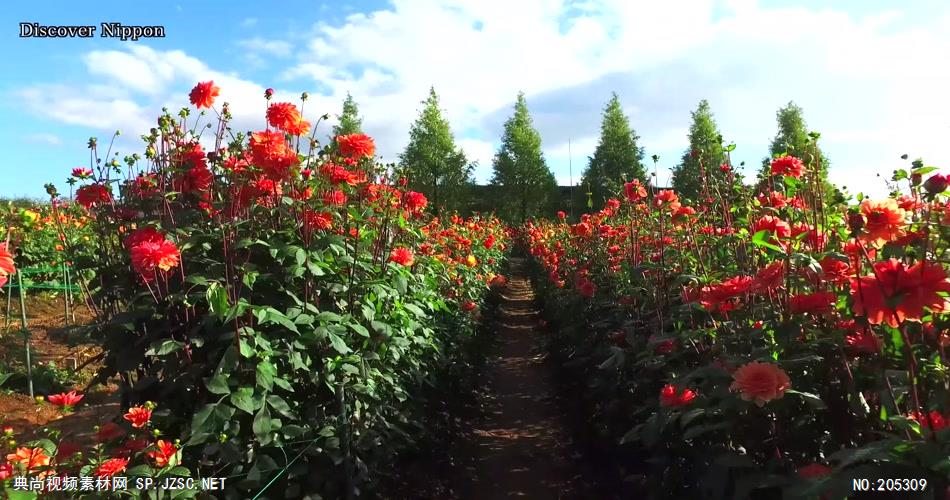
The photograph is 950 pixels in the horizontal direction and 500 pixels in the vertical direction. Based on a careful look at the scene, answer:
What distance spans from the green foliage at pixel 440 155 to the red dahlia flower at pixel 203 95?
24971 millimetres

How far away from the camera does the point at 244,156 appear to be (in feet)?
7.66

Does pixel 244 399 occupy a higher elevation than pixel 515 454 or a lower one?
higher

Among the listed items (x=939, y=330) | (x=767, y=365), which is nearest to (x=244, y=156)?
(x=767, y=365)

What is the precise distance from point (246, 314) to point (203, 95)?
959mm

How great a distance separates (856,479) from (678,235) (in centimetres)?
230

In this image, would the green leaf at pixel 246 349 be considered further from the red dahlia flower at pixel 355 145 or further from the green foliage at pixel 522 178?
the green foliage at pixel 522 178

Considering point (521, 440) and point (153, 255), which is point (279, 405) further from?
point (521, 440)

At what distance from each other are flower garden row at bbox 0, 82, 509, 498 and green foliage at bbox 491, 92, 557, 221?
91.0ft

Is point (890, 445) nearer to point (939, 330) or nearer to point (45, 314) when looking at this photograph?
point (939, 330)

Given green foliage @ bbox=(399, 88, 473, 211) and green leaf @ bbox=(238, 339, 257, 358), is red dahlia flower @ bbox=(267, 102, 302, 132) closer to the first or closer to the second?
green leaf @ bbox=(238, 339, 257, 358)

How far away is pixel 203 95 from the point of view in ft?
7.45

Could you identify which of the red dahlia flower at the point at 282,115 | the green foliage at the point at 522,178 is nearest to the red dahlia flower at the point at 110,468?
the red dahlia flower at the point at 282,115

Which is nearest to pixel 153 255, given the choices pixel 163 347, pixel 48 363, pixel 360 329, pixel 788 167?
pixel 163 347

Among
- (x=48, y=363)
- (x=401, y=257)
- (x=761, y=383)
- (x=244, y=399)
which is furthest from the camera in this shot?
(x=48, y=363)
